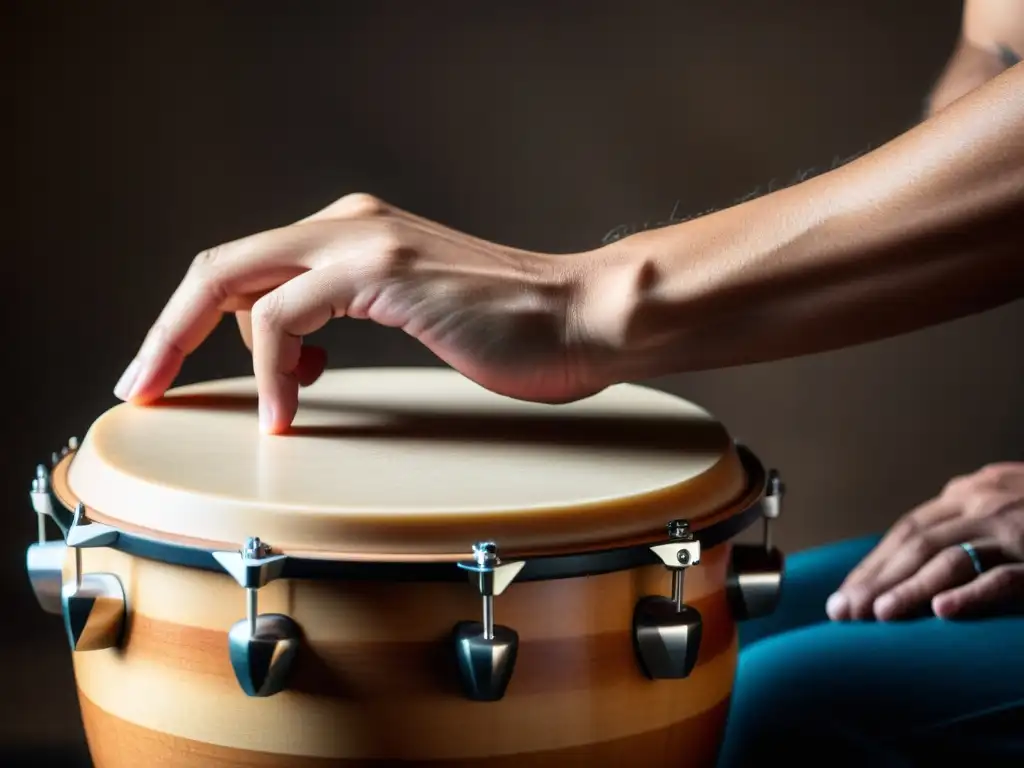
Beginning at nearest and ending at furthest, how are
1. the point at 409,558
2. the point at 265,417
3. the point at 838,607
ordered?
the point at 409,558
the point at 265,417
the point at 838,607

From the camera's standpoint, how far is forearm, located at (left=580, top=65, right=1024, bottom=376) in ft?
2.30

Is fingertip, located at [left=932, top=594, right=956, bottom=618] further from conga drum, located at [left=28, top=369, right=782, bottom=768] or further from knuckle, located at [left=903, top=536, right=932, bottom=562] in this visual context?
conga drum, located at [left=28, top=369, right=782, bottom=768]

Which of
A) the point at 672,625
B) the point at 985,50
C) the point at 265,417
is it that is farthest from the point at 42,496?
the point at 985,50

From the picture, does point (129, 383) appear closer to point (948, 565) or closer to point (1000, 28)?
point (948, 565)

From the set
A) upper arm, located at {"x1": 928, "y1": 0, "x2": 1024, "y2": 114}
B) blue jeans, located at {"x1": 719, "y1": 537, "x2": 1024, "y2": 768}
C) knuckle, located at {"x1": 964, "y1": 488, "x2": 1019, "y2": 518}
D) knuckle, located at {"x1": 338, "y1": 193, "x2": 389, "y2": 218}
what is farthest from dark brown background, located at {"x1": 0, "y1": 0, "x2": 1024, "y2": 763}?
blue jeans, located at {"x1": 719, "y1": 537, "x2": 1024, "y2": 768}

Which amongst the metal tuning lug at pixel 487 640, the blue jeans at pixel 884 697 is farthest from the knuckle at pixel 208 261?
the blue jeans at pixel 884 697


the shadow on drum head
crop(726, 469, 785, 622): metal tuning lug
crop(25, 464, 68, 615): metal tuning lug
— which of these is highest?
the shadow on drum head

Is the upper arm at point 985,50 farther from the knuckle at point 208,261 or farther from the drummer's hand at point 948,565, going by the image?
the knuckle at point 208,261

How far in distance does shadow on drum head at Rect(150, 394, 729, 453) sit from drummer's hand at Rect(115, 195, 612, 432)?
1.9 inches

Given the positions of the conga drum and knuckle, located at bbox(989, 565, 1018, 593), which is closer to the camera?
the conga drum

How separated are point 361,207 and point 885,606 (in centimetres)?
52

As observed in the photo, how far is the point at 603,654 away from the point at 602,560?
7cm

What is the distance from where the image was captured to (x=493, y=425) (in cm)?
92

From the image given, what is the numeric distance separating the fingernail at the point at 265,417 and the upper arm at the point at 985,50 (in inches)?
31.6
